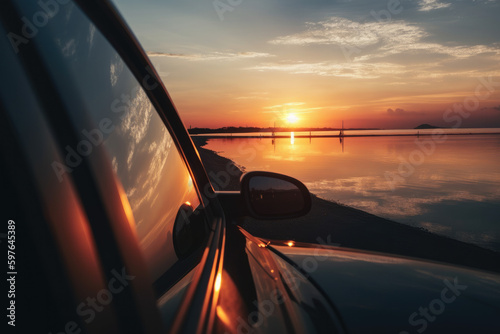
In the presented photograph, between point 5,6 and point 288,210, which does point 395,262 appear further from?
point 5,6

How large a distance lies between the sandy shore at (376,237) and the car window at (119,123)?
6636 millimetres

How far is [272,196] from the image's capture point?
2.55m

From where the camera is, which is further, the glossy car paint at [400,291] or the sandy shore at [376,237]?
the sandy shore at [376,237]

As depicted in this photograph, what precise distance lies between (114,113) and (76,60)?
23 centimetres

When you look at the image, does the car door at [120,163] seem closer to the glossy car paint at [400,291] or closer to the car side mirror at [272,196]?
the glossy car paint at [400,291]

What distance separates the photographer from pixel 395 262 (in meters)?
2.46

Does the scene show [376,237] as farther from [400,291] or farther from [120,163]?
[120,163]

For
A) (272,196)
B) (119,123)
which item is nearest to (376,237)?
(272,196)

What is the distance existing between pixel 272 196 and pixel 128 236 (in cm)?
175

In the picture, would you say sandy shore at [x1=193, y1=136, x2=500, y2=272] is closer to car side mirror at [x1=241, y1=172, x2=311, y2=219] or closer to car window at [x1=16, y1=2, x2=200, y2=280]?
car side mirror at [x1=241, y1=172, x2=311, y2=219]

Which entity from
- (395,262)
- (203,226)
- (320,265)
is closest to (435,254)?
(395,262)

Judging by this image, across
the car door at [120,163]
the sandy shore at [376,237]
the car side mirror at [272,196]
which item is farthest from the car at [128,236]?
the sandy shore at [376,237]

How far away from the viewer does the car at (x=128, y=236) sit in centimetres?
55

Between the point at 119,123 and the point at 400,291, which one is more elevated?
the point at 119,123
